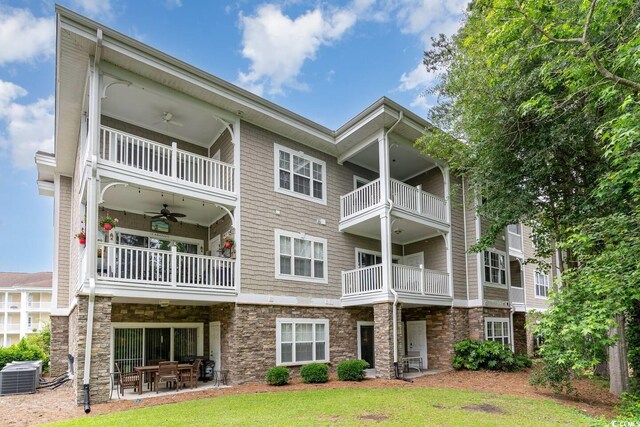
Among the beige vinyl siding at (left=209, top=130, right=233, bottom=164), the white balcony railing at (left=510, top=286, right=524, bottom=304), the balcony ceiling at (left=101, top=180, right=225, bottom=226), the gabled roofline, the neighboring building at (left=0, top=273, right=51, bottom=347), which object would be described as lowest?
the neighboring building at (left=0, top=273, right=51, bottom=347)

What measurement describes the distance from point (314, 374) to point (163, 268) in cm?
540

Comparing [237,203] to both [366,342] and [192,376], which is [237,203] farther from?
[366,342]

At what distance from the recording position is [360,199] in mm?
15352

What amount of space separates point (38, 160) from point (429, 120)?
49.6 ft

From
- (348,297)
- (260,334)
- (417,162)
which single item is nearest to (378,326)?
(348,297)

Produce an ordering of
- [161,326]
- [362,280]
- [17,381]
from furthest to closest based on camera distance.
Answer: [362,280] < [161,326] < [17,381]

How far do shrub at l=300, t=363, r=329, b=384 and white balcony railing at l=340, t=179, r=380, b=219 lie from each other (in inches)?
225

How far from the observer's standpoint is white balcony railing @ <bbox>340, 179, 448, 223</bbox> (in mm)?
14773

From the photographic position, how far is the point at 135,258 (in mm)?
10711

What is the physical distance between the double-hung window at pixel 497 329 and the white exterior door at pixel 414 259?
3.51 meters

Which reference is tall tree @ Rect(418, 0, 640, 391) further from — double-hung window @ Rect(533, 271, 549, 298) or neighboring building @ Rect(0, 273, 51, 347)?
neighboring building @ Rect(0, 273, 51, 347)

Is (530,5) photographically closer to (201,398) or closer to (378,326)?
(378,326)

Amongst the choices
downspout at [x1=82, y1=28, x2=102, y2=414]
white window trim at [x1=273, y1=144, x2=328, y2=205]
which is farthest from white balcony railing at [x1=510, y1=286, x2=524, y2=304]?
downspout at [x1=82, y1=28, x2=102, y2=414]

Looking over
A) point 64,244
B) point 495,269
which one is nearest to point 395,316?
point 495,269
